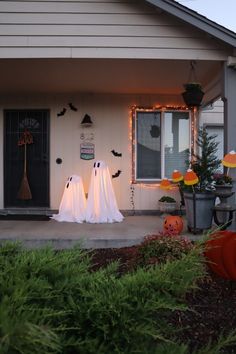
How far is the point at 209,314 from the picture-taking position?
3.50 m

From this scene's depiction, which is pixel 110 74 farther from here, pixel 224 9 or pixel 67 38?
pixel 224 9

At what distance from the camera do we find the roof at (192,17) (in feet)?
19.2

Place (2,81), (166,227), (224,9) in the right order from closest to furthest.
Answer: (166,227)
(2,81)
(224,9)

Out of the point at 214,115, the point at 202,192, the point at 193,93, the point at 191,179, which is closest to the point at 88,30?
the point at 193,93

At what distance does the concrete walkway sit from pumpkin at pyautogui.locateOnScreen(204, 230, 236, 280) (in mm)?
1874

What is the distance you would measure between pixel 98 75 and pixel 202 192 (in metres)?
2.80

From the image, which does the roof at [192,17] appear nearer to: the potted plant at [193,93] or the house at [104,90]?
the house at [104,90]

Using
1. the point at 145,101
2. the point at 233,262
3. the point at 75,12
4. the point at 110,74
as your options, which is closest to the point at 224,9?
the point at 145,101

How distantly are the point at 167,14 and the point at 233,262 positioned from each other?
147 inches

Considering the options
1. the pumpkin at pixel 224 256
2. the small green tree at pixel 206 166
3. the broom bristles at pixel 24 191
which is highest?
the small green tree at pixel 206 166

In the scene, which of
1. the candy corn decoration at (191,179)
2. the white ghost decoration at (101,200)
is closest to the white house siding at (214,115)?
the white ghost decoration at (101,200)

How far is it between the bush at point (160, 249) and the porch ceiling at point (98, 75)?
326cm

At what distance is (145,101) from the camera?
29.9ft

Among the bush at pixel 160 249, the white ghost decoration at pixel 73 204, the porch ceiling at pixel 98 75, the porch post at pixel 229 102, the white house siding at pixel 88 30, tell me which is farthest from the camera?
the white ghost decoration at pixel 73 204
